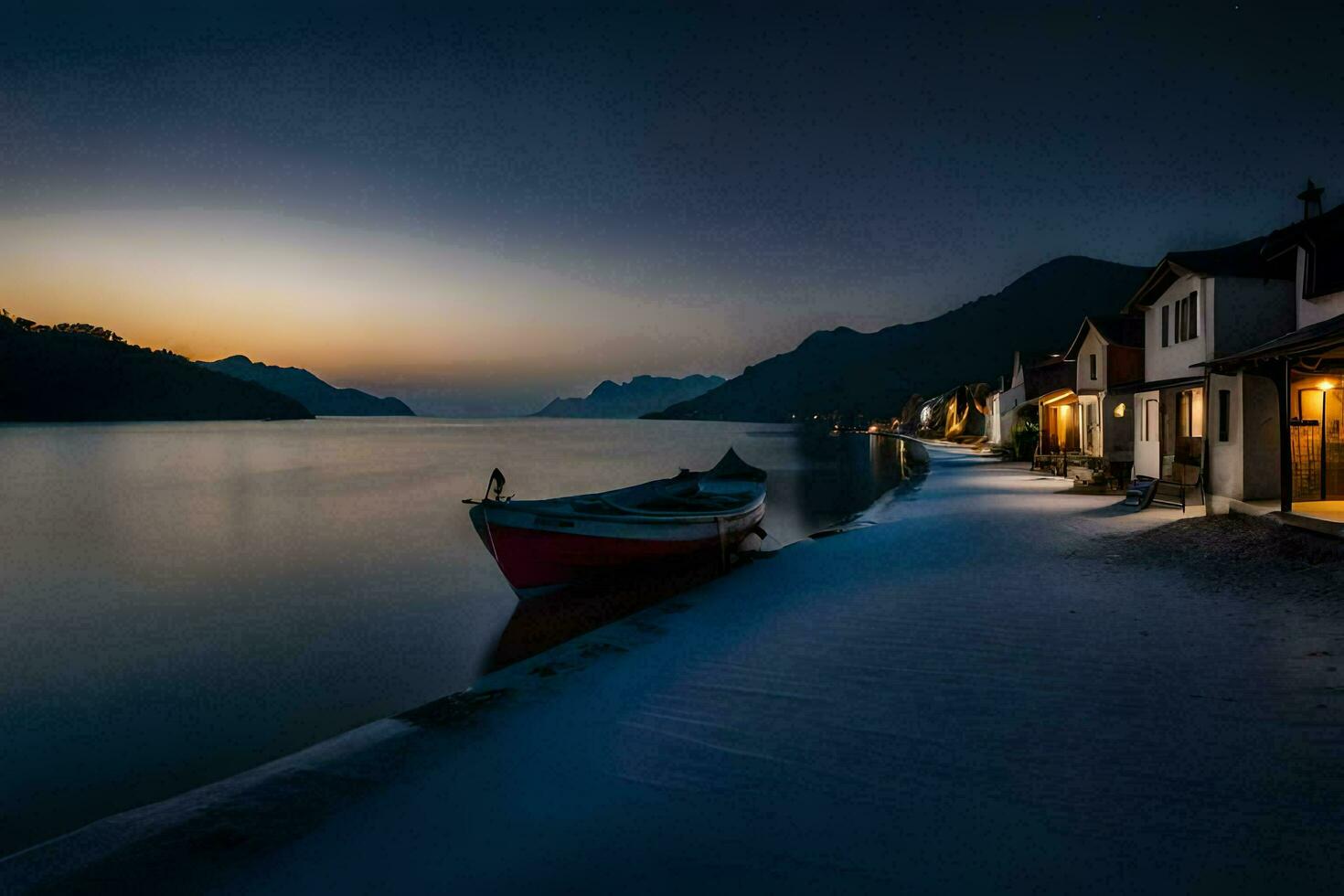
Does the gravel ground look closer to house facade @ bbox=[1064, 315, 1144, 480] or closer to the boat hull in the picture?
the boat hull

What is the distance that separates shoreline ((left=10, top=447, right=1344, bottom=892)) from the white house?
7047 millimetres

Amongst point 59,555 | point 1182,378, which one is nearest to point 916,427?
→ point 1182,378

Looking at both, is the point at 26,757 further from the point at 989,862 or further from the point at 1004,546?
the point at 1004,546

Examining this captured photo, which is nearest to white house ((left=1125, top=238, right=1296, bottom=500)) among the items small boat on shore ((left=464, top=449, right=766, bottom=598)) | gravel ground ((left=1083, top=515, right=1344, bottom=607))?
gravel ground ((left=1083, top=515, right=1344, bottom=607))

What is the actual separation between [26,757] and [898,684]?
978 cm

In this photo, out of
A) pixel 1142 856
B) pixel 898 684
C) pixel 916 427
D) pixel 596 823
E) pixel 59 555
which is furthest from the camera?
pixel 916 427

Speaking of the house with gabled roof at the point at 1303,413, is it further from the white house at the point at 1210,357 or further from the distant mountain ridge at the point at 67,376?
the distant mountain ridge at the point at 67,376

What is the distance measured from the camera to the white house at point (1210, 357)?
512 inches

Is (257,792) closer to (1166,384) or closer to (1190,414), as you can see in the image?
(1166,384)

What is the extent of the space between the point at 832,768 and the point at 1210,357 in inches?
614

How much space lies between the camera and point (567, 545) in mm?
12820

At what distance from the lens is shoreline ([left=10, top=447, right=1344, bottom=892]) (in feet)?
11.6


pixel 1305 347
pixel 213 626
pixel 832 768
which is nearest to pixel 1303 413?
pixel 1305 347

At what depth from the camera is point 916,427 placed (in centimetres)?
8194
